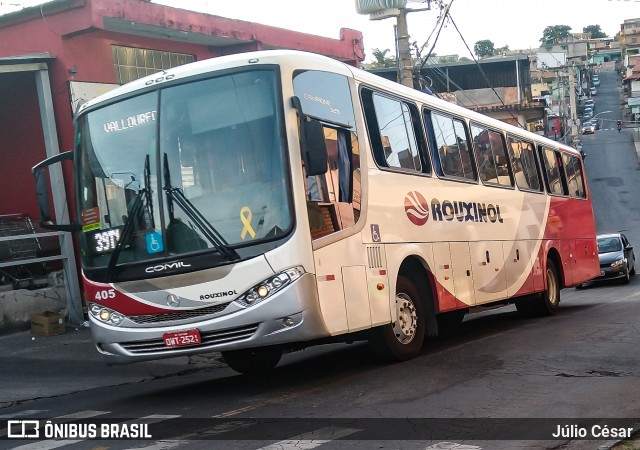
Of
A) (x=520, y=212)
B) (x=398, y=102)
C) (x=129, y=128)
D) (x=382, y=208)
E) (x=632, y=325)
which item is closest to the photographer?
(x=129, y=128)

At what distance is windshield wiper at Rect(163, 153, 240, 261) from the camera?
8414 millimetres

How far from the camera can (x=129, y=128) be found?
9.05 m

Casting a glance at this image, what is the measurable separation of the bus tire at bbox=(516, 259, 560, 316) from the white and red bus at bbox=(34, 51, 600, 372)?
6.57 metres

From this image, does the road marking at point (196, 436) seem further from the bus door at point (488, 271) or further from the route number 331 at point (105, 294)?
the bus door at point (488, 271)

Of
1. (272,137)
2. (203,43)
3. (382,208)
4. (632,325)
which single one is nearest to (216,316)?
(272,137)

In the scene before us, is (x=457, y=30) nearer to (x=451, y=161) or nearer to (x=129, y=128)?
(x=451, y=161)

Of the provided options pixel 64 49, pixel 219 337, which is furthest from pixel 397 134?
pixel 64 49

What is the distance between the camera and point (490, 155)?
47.5ft

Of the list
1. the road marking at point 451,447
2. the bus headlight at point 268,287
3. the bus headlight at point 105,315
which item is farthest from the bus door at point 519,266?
the road marking at point 451,447

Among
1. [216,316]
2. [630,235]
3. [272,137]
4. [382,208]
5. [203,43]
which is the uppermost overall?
[203,43]

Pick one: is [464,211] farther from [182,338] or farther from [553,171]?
[553,171]

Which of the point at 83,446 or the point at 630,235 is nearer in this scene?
the point at 83,446

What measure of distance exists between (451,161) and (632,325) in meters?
3.74

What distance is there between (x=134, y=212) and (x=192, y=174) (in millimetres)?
715
